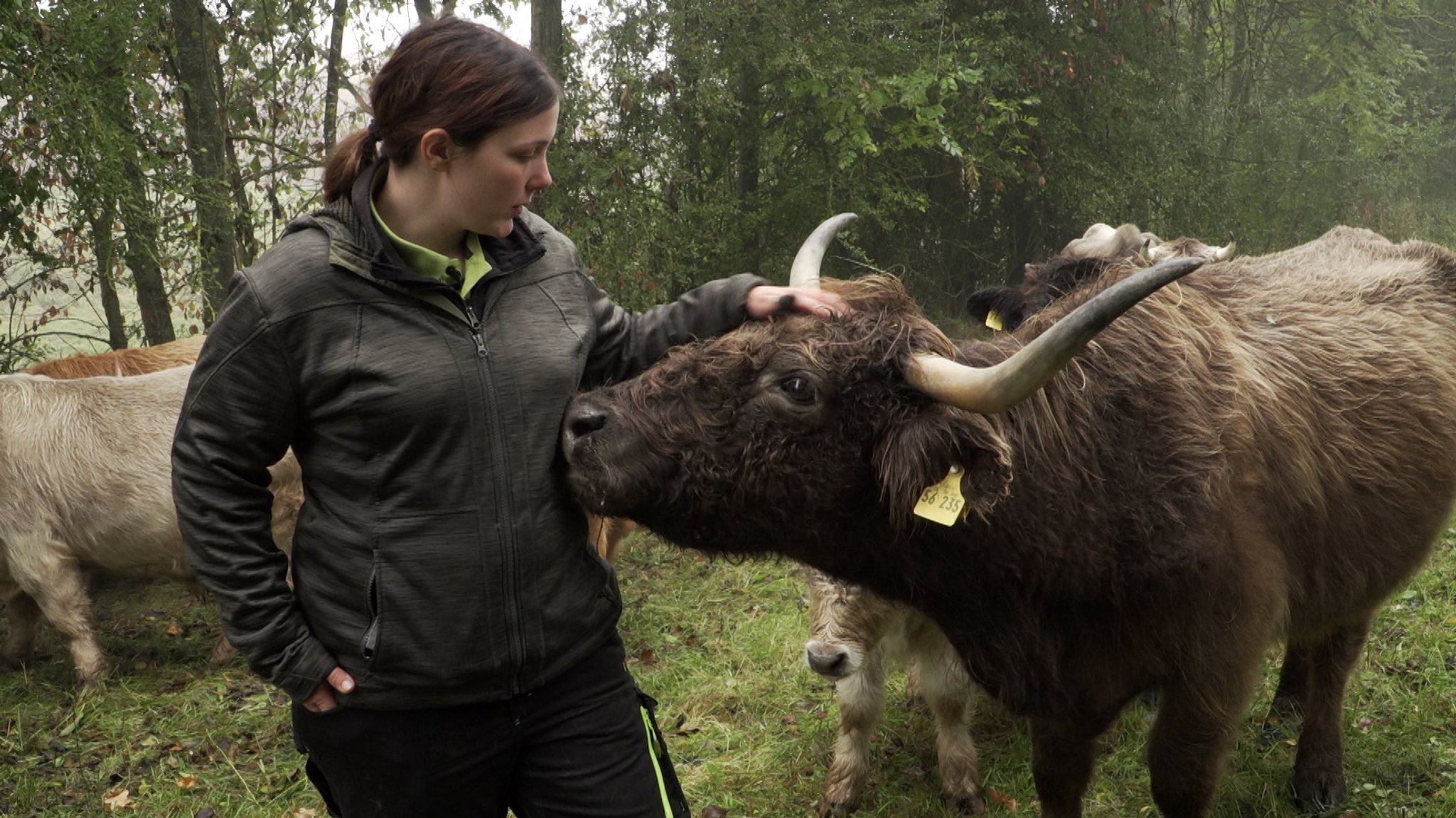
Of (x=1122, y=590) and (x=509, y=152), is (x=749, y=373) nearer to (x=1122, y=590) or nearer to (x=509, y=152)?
(x=509, y=152)

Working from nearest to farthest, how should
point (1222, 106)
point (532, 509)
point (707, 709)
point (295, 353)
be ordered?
point (295, 353)
point (532, 509)
point (707, 709)
point (1222, 106)

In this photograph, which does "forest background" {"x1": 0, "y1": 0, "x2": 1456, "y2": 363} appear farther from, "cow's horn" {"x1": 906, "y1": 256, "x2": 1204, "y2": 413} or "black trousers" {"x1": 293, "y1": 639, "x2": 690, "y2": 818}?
"black trousers" {"x1": 293, "y1": 639, "x2": 690, "y2": 818}

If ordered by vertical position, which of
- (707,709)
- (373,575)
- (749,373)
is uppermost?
(749,373)

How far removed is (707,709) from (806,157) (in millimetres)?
6847

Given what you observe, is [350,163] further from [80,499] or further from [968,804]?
[80,499]

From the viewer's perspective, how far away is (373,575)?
8.08 ft

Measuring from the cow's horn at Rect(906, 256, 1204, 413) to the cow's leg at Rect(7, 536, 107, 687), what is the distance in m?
5.39

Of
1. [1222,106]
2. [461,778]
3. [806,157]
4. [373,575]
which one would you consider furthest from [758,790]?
[1222,106]

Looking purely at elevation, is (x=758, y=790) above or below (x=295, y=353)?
below

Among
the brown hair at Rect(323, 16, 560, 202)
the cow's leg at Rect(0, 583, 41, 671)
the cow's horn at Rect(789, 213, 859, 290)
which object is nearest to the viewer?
the brown hair at Rect(323, 16, 560, 202)

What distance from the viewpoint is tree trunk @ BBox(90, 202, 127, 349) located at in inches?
284

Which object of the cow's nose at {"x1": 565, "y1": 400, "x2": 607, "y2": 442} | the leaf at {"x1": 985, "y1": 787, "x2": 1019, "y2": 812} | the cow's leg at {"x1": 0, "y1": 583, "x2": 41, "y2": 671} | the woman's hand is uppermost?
the cow's nose at {"x1": 565, "y1": 400, "x2": 607, "y2": 442}

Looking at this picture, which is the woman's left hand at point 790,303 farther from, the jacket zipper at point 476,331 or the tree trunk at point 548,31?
the tree trunk at point 548,31

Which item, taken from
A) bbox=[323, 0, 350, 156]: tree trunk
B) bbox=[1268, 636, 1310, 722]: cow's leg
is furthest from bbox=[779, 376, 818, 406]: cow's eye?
bbox=[323, 0, 350, 156]: tree trunk
